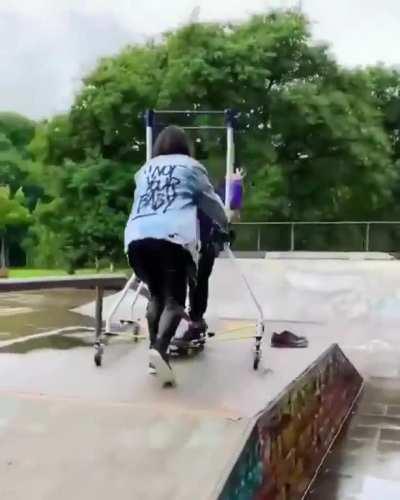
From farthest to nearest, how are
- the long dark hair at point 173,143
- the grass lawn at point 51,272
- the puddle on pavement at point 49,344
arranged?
the grass lawn at point 51,272 → the puddle on pavement at point 49,344 → the long dark hair at point 173,143

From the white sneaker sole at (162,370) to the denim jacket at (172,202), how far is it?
26.3 inches

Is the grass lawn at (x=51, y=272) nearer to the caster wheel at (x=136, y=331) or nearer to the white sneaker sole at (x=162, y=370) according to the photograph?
the caster wheel at (x=136, y=331)

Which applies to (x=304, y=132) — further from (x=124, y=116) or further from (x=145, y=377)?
(x=145, y=377)

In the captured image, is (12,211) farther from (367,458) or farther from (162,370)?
(162,370)

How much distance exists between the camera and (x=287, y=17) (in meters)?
22.8

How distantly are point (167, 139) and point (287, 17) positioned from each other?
63.0ft

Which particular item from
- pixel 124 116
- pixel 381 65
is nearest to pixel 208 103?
pixel 124 116

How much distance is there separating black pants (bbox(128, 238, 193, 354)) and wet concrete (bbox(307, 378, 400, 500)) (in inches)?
51.2

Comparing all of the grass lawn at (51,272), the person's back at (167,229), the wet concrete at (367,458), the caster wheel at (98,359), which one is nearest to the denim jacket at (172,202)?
the person's back at (167,229)

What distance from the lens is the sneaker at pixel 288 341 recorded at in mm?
6367

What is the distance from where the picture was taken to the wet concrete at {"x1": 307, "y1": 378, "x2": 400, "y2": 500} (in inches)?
179

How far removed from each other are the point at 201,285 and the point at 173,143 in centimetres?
124

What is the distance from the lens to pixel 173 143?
485cm

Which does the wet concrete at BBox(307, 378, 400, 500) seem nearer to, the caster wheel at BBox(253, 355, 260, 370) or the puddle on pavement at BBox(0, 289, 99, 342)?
the caster wheel at BBox(253, 355, 260, 370)
